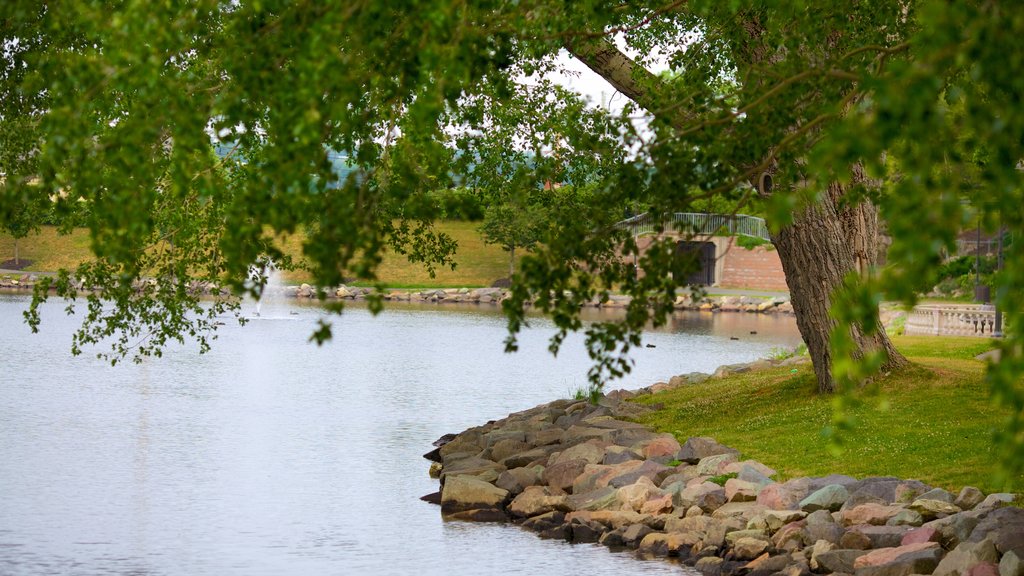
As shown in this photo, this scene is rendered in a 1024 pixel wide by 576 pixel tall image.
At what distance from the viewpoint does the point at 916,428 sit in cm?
2009

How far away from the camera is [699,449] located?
21.1 metres

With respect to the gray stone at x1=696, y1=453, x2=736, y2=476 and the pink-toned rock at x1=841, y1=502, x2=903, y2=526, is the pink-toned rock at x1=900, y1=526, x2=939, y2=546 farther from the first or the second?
the gray stone at x1=696, y1=453, x2=736, y2=476

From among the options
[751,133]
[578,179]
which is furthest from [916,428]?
[751,133]

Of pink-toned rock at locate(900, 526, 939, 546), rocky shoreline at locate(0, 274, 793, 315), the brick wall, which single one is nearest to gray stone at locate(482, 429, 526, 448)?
pink-toned rock at locate(900, 526, 939, 546)

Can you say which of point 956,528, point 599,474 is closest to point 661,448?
point 599,474

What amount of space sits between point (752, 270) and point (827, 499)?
79.5 meters

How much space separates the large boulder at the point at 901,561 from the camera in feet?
47.8

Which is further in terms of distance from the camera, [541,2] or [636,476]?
[636,476]

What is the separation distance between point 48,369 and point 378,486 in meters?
20.5

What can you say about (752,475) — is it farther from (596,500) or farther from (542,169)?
(542,169)

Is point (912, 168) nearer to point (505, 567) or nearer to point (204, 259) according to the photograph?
point (505, 567)

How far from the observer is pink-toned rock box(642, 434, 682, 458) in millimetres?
21734

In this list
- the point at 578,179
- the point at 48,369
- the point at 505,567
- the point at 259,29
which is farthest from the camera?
the point at 48,369

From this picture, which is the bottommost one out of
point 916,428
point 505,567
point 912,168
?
point 505,567
